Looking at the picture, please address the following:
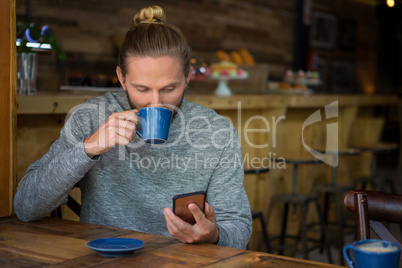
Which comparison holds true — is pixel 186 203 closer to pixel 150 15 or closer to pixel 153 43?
pixel 153 43

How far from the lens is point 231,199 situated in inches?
63.9

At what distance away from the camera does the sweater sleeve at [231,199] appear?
1533mm

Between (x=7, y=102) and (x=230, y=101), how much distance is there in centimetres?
211

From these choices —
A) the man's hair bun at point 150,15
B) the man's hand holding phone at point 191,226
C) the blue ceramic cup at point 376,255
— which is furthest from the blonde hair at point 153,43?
the blue ceramic cup at point 376,255

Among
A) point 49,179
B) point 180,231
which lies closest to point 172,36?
point 49,179

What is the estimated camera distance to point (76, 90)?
129 inches

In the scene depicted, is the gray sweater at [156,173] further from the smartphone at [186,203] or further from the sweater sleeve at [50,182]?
the smartphone at [186,203]

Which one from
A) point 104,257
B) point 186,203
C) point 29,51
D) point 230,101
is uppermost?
point 29,51

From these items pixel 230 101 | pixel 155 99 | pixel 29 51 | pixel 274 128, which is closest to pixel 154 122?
pixel 155 99

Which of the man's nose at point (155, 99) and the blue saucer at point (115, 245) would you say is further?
the man's nose at point (155, 99)

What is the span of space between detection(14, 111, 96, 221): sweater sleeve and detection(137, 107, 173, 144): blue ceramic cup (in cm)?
17

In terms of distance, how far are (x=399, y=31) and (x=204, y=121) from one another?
28.9ft

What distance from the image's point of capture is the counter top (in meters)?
2.30

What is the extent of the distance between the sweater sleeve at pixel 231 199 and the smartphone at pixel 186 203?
8.4 inches
